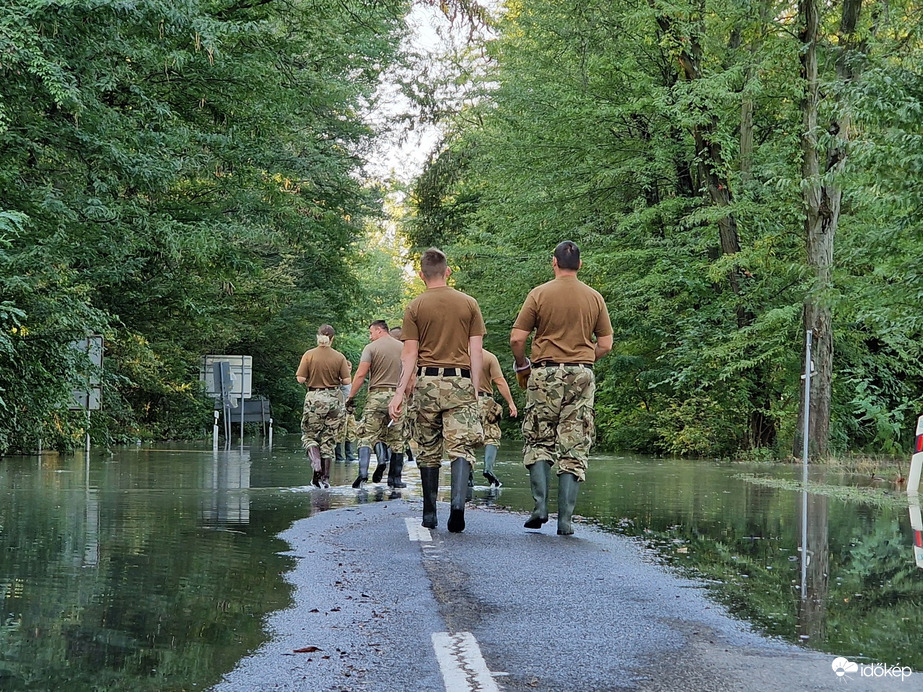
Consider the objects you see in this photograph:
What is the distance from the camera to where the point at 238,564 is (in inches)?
336

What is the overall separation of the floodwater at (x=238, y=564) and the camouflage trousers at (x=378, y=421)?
0.66 m

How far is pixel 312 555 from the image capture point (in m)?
9.17

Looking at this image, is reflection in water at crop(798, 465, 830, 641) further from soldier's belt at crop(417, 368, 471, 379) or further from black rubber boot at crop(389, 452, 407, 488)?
black rubber boot at crop(389, 452, 407, 488)

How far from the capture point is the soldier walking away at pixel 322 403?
17.0m

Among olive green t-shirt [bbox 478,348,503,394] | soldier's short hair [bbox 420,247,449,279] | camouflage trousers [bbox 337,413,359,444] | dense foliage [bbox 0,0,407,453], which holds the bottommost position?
camouflage trousers [bbox 337,413,359,444]

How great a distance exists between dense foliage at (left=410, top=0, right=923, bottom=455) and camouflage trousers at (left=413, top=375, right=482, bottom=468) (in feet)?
33.6

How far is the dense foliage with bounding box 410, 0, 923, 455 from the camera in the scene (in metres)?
24.2

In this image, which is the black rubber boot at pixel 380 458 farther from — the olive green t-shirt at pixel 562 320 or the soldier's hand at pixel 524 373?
the olive green t-shirt at pixel 562 320

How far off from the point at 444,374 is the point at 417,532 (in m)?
1.29

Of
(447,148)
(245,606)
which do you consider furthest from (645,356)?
(245,606)

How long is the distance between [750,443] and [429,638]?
2265cm

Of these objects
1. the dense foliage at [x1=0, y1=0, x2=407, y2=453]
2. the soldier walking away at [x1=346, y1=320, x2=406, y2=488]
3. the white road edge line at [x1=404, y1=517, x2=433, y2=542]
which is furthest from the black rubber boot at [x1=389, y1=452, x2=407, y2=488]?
the white road edge line at [x1=404, y1=517, x2=433, y2=542]

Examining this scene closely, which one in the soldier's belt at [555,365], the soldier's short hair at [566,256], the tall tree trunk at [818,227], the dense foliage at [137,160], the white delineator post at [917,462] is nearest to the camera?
the soldier's belt at [555,365]

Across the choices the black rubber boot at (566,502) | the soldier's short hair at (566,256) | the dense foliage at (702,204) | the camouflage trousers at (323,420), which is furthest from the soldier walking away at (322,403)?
the dense foliage at (702,204)
